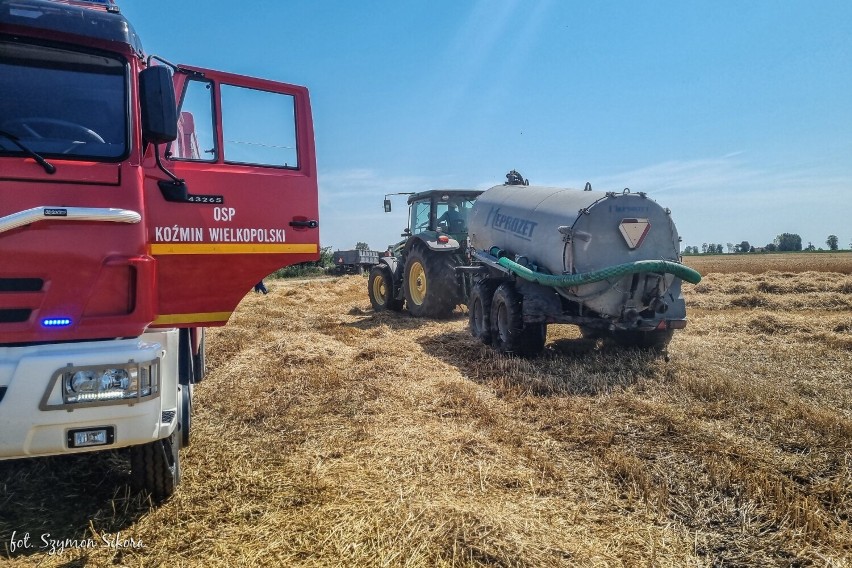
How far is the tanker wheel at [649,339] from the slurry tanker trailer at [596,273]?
12mm

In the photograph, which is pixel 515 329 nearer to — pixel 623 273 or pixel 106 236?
pixel 623 273

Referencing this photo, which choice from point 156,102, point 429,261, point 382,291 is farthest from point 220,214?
point 382,291

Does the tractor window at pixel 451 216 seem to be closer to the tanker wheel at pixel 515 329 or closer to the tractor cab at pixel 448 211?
the tractor cab at pixel 448 211

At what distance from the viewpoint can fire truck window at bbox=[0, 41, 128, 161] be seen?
2750mm

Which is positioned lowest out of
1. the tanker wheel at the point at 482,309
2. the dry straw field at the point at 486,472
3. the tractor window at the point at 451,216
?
the dry straw field at the point at 486,472

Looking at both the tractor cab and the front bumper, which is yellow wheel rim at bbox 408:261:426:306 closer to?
the tractor cab

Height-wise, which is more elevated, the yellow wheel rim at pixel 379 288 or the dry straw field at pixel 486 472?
the yellow wheel rim at pixel 379 288

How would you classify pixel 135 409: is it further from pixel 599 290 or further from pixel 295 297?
pixel 295 297

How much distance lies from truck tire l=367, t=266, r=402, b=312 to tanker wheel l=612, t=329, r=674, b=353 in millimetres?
5416

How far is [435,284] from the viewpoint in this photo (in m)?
9.66

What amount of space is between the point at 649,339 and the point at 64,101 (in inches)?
244

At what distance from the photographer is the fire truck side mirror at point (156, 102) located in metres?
2.89

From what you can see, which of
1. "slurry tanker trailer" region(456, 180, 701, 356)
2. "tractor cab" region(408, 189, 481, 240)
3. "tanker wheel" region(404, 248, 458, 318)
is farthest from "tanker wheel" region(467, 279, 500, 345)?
"tractor cab" region(408, 189, 481, 240)

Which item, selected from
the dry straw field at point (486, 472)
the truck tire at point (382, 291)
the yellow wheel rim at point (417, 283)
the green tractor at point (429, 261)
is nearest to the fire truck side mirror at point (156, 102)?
the dry straw field at point (486, 472)
